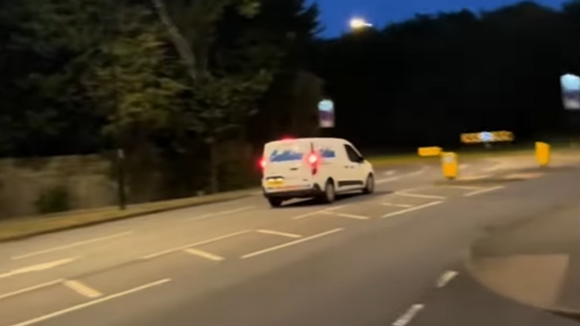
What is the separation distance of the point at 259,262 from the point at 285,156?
11.9 m

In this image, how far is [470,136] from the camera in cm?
7581

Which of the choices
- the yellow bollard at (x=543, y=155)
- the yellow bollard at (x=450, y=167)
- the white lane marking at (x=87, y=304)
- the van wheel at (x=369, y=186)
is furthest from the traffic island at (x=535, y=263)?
the yellow bollard at (x=543, y=155)

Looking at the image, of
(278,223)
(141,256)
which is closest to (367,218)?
(278,223)

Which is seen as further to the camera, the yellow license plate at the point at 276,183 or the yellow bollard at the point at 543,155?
the yellow bollard at the point at 543,155

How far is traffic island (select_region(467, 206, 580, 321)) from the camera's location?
38.5 ft

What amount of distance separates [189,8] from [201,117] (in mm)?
4165

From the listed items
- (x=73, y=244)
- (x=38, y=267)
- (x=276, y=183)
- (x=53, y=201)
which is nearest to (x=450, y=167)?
(x=276, y=183)

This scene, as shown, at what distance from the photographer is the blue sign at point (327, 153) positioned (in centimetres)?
2840

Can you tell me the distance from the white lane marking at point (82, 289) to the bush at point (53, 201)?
21298 mm

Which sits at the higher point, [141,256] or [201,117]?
[201,117]

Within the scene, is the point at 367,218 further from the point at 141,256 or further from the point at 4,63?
the point at 4,63

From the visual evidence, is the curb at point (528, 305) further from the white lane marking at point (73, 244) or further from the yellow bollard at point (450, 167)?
the yellow bollard at point (450, 167)

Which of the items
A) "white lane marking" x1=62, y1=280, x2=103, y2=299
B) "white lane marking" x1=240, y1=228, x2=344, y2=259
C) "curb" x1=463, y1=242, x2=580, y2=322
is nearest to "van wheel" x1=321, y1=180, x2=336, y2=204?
"white lane marking" x1=240, y1=228, x2=344, y2=259

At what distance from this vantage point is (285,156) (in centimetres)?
2817
